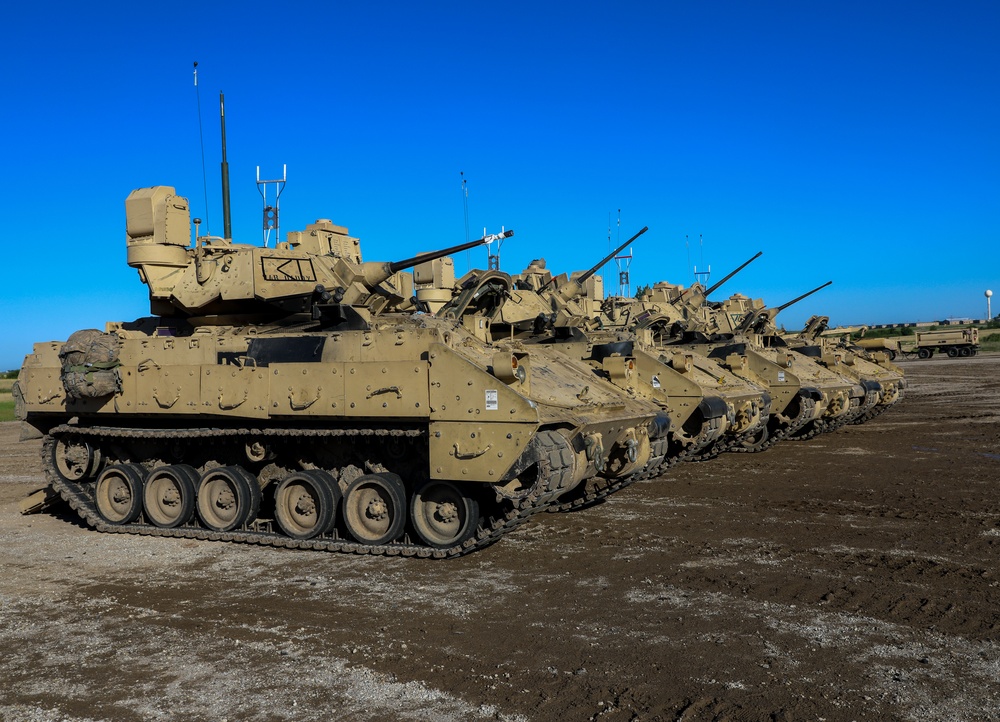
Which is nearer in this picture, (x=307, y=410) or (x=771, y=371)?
(x=307, y=410)

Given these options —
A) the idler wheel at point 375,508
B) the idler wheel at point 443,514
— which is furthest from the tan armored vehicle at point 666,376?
the idler wheel at point 375,508

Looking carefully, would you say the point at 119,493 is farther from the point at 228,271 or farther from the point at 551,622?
the point at 551,622

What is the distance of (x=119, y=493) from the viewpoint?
12.5 meters

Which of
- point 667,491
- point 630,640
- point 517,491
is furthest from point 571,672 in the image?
point 667,491

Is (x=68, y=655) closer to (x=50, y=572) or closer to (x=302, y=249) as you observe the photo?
(x=50, y=572)

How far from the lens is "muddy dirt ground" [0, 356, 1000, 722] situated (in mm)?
5871

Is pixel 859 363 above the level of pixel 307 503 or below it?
above

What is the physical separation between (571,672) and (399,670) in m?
1.17

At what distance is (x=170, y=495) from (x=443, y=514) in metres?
4.02

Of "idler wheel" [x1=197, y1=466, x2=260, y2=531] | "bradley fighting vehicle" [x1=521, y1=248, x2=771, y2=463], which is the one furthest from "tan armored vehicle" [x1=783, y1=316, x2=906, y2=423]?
"idler wheel" [x1=197, y1=466, x2=260, y2=531]

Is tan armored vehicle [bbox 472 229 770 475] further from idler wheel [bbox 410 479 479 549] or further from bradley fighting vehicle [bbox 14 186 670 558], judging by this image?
idler wheel [bbox 410 479 479 549]

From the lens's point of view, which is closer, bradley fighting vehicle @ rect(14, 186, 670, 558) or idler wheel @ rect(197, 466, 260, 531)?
bradley fighting vehicle @ rect(14, 186, 670, 558)

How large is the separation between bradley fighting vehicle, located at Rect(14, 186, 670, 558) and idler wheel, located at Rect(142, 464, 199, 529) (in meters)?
0.02

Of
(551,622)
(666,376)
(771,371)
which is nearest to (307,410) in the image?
(551,622)
